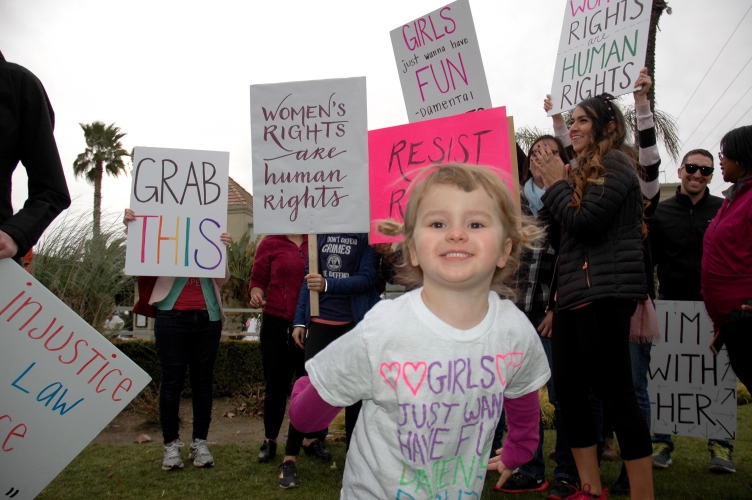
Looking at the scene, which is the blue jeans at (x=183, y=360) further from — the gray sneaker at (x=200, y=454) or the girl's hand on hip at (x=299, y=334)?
the girl's hand on hip at (x=299, y=334)

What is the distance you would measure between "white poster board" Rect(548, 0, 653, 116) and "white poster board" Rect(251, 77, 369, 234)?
4.89 feet

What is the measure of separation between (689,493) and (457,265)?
2.70m

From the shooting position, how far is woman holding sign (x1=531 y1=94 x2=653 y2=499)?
2.63 meters

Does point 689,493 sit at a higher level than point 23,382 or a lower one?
lower

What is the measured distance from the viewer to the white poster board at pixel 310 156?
3.55 meters

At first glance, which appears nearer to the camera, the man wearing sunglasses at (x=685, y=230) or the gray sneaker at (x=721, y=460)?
the gray sneaker at (x=721, y=460)

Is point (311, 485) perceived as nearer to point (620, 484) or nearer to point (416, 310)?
point (620, 484)

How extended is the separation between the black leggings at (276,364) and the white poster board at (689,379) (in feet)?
8.41

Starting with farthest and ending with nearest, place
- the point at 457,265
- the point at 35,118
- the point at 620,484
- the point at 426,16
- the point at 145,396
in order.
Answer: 1. the point at 145,396
2. the point at 426,16
3. the point at 620,484
4. the point at 35,118
5. the point at 457,265

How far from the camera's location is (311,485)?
346cm

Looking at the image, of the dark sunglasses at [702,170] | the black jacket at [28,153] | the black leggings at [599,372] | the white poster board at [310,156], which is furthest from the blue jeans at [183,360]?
the dark sunglasses at [702,170]

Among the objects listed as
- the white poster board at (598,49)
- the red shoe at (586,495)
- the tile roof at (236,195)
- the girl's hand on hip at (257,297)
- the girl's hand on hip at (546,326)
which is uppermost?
the tile roof at (236,195)

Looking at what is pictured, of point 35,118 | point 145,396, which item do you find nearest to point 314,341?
point 35,118

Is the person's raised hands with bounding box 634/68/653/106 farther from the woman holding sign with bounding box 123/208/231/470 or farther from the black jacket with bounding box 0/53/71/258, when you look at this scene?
the black jacket with bounding box 0/53/71/258
